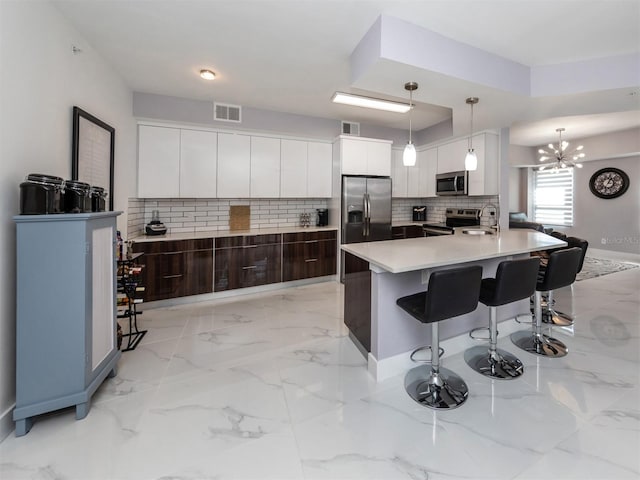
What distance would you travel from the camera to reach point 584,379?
213 cm

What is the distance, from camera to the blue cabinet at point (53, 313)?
1579mm

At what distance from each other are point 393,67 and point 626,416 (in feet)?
9.30

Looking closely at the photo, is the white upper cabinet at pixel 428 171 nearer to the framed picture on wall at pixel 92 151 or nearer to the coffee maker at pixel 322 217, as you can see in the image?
the coffee maker at pixel 322 217

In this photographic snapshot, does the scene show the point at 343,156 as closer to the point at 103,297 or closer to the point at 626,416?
the point at 103,297

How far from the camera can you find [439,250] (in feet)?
7.62

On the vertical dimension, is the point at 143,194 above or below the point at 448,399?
above

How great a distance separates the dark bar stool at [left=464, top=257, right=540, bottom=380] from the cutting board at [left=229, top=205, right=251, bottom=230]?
11.2 feet

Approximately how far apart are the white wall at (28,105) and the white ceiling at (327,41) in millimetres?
257

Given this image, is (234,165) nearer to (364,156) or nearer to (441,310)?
(364,156)

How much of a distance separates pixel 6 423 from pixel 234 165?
333 centimetres

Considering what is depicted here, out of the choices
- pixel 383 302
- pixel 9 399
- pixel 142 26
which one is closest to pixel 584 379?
pixel 383 302

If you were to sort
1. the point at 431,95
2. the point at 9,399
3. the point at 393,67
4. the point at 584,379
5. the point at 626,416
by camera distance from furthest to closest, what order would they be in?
the point at 431,95 → the point at 393,67 → the point at 584,379 → the point at 626,416 → the point at 9,399

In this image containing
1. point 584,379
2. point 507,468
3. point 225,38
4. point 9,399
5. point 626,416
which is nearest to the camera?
point 507,468

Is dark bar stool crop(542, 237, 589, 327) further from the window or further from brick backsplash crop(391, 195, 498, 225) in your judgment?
the window
